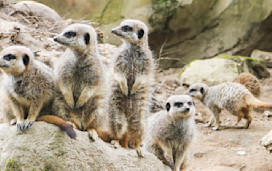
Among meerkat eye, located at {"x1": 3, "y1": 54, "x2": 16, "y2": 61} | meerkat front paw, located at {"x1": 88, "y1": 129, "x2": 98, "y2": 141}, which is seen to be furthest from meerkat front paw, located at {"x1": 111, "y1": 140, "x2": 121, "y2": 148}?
meerkat eye, located at {"x1": 3, "y1": 54, "x2": 16, "y2": 61}

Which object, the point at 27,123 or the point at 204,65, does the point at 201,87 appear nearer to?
the point at 204,65

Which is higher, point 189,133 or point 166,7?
point 166,7

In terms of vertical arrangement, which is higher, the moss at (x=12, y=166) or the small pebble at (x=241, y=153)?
the moss at (x=12, y=166)

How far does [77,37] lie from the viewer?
249 cm

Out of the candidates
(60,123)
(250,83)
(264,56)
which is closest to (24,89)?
(60,123)

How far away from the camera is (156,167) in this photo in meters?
2.99

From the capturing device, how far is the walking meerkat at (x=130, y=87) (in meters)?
2.85

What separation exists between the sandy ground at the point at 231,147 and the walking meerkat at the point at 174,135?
57 centimetres

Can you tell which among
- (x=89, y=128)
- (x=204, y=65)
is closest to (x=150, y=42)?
(x=204, y=65)

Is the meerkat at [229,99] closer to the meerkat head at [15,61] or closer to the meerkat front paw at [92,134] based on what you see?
the meerkat front paw at [92,134]

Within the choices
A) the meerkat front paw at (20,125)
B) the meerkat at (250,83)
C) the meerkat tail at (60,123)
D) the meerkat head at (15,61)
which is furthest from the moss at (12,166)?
the meerkat at (250,83)

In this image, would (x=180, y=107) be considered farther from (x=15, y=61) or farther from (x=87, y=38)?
(x=15, y=61)

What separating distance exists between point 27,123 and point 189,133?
1.60 metres

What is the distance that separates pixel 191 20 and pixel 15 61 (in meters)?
7.24
